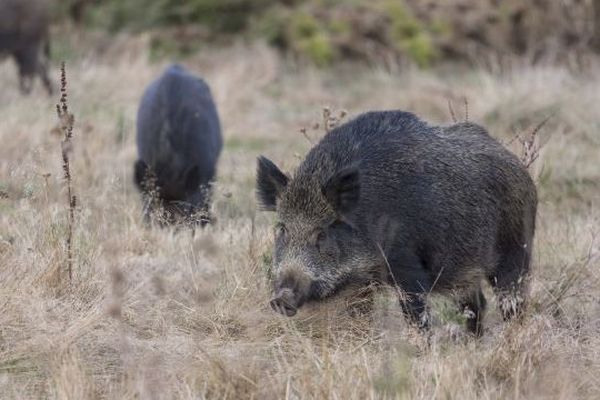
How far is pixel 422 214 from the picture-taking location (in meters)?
5.27

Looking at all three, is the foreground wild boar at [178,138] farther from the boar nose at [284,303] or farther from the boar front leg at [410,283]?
the boar nose at [284,303]

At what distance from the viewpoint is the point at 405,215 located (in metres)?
5.24

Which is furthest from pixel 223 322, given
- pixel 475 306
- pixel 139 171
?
pixel 139 171

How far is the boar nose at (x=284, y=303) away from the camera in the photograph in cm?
475

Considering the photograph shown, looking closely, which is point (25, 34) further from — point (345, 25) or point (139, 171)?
point (139, 171)

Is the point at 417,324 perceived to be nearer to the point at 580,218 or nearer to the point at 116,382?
the point at 116,382

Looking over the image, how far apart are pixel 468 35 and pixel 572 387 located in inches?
556

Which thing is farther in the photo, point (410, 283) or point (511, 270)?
point (511, 270)

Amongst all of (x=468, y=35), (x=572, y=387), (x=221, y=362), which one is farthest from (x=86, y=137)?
(x=468, y=35)

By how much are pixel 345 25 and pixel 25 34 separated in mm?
5555

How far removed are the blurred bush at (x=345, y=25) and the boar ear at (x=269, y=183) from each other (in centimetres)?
1129

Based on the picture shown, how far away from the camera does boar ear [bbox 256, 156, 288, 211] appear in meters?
5.31

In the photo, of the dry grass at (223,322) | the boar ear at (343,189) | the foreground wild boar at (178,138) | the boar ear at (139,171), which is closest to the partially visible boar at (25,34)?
the foreground wild boar at (178,138)

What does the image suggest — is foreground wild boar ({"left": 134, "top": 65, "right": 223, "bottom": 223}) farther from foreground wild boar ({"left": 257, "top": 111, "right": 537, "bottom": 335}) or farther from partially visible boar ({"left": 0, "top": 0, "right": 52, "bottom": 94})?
partially visible boar ({"left": 0, "top": 0, "right": 52, "bottom": 94})
